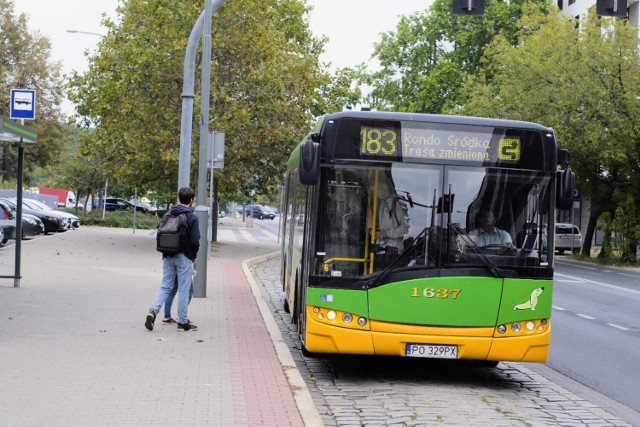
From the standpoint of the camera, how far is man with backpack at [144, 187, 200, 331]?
493 inches

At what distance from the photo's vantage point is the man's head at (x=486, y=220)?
10.0 m

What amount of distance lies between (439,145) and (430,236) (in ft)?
2.94

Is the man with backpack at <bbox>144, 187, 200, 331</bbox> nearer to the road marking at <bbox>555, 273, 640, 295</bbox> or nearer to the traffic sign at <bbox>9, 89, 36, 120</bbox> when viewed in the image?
the traffic sign at <bbox>9, 89, 36, 120</bbox>

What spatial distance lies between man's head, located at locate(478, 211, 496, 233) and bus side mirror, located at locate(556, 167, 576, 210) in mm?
712

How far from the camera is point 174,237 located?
492 inches

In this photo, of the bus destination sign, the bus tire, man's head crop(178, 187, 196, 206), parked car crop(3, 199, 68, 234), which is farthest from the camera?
parked car crop(3, 199, 68, 234)

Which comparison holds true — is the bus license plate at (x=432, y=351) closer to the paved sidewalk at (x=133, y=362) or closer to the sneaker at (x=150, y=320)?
the paved sidewalk at (x=133, y=362)

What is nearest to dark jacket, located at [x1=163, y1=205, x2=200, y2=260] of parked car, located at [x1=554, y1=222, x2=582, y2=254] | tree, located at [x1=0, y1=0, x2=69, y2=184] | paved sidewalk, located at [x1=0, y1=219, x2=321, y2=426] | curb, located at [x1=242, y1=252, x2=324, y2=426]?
paved sidewalk, located at [x1=0, y1=219, x2=321, y2=426]

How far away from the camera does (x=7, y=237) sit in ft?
103

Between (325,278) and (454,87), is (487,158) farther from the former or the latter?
(454,87)

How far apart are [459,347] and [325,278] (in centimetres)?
142

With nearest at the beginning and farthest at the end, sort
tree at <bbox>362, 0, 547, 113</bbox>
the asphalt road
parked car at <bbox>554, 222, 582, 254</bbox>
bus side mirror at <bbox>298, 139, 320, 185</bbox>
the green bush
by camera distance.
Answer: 1. bus side mirror at <bbox>298, 139, 320, 185</bbox>
2. the asphalt road
3. parked car at <bbox>554, 222, 582, 254</bbox>
4. the green bush
5. tree at <bbox>362, 0, 547, 113</bbox>

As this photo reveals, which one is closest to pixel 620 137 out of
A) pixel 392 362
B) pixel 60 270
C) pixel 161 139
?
pixel 161 139

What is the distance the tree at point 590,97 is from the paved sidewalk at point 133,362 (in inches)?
951
